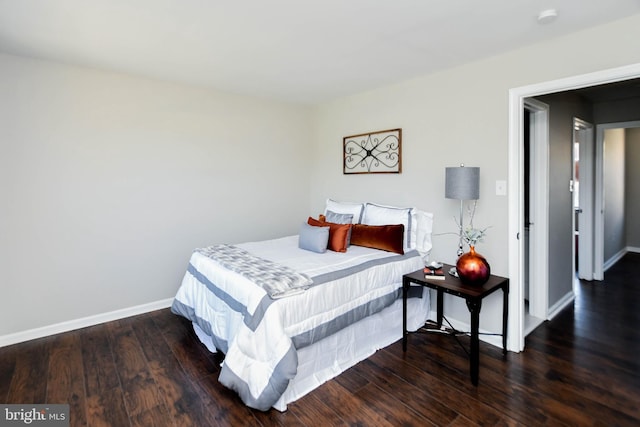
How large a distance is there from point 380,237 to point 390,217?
0.33 m

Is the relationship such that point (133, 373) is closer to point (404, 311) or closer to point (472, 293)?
point (404, 311)

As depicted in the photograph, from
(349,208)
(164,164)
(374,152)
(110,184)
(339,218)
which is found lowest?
(339,218)

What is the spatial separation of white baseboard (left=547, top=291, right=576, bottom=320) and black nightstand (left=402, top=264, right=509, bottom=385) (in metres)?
1.10

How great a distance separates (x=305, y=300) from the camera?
221 centimetres

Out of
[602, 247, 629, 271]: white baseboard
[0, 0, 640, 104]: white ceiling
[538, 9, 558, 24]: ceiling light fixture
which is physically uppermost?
[0, 0, 640, 104]: white ceiling

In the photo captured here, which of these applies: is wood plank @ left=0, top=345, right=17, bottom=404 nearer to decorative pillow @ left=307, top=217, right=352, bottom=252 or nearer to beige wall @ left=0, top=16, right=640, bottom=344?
beige wall @ left=0, top=16, right=640, bottom=344

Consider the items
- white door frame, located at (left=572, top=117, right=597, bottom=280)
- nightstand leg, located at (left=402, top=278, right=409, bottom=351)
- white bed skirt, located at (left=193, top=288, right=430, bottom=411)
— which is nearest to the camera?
white bed skirt, located at (left=193, top=288, right=430, bottom=411)

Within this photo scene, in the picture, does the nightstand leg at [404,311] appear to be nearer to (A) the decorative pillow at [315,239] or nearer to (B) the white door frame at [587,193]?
(A) the decorative pillow at [315,239]

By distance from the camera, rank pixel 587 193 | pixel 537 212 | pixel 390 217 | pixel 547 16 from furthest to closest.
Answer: pixel 587 193 → pixel 390 217 → pixel 537 212 → pixel 547 16

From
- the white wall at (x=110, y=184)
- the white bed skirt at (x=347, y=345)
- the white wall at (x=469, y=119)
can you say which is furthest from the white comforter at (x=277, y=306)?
the white wall at (x=110, y=184)

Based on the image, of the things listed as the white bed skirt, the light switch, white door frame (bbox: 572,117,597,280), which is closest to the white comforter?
the white bed skirt

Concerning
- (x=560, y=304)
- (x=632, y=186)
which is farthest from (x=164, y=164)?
(x=632, y=186)

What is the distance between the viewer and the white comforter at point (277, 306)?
2012mm

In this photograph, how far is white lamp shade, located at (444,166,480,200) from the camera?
2.66 meters
